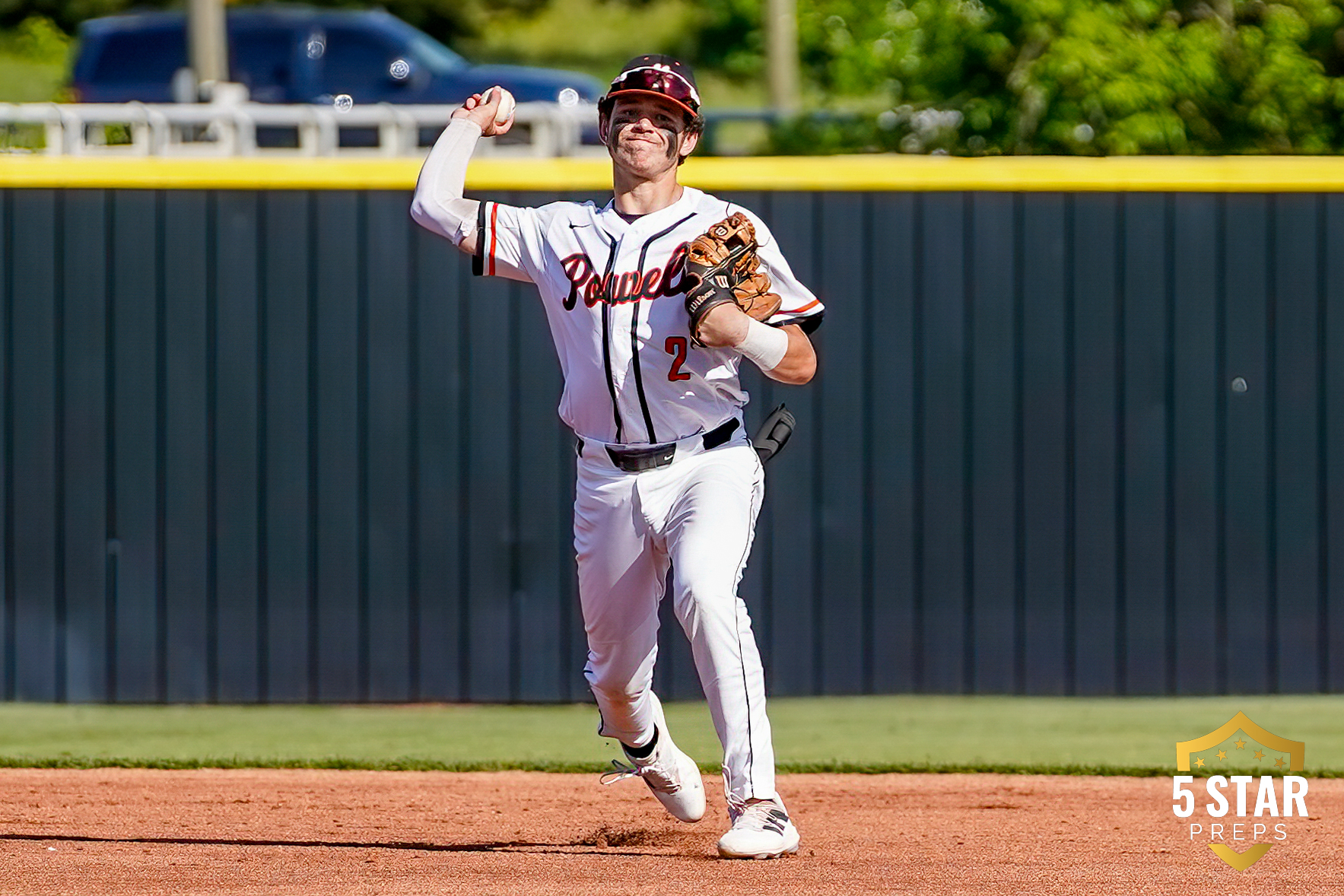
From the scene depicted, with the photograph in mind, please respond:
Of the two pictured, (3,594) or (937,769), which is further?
(3,594)

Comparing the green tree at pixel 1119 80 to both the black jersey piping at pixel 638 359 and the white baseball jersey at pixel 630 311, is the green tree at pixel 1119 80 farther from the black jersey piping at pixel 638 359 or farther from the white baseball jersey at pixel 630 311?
the black jersey piping at pixel 638 359

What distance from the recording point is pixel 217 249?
7.48 m

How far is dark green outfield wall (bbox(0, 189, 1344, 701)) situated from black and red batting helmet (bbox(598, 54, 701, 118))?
290 centimetres

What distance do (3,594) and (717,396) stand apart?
4074mm

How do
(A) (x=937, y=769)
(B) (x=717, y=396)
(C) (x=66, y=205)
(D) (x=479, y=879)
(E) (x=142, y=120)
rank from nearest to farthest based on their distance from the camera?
(D) (x=479, y=879) < (B) (x=717, y=396) < (A) (x=937, y=769) < (C) (x=66, y=205) < (E) (x=142, y=120)

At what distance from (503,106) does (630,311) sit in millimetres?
721

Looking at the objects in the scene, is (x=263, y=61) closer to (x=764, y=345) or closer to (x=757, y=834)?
(x=764, y=345)

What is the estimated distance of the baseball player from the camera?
446cm

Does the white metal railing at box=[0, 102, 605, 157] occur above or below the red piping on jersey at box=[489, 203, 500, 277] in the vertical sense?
above

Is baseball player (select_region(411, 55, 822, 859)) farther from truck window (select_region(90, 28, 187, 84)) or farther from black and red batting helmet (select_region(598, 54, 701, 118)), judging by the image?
truck window (select_region(90, 28, 187, 84))

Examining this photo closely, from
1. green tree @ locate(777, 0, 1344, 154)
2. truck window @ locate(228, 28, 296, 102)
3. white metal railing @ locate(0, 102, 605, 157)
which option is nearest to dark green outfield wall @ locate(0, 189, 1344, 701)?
green tree @ locate(777, 0, 1344, 154)

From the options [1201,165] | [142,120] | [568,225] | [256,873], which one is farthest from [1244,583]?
[142,120]

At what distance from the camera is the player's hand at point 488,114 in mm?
4805

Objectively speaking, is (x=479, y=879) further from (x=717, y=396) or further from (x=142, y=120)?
(x=142, y=120)
